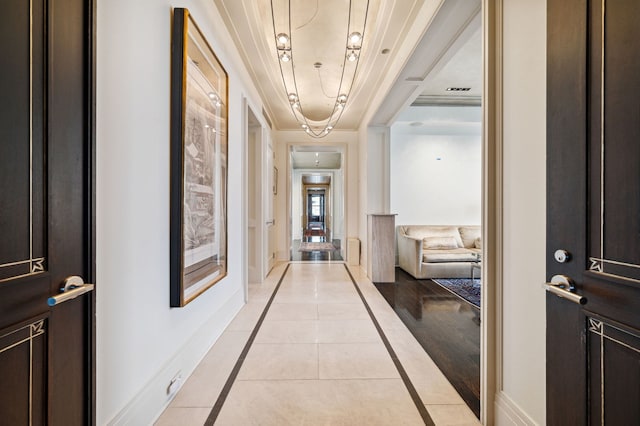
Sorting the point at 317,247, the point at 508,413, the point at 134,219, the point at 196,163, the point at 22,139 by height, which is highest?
the point at 196,163

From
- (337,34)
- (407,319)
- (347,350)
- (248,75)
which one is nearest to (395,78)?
(337,34)

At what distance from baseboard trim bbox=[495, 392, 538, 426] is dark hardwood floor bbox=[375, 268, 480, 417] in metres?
0.19

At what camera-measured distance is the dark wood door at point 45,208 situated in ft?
2.63

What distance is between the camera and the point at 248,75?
12.1ft

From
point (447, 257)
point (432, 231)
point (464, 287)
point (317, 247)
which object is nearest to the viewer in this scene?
point (464, 287)

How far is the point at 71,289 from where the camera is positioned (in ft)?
3.24

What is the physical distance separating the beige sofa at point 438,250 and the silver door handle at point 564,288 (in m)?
3.91

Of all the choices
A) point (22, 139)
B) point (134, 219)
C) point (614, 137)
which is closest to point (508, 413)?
point (614, 137)

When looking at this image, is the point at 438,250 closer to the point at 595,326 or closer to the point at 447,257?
the point at 447,257

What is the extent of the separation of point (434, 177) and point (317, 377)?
5.14 m

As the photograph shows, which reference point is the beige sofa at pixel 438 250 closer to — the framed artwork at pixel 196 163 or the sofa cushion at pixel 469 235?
the sofa cushion at pixel 469 235

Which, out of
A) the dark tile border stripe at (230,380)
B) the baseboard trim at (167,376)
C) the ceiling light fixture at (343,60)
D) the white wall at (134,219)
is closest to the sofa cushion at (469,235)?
the ceiling light fixture at (343,60)

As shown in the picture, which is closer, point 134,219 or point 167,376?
point 134,219

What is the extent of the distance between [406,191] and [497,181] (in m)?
4.64
